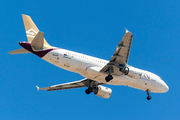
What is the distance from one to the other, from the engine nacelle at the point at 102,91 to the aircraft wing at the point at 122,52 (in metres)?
6.78

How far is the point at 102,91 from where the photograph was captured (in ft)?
116

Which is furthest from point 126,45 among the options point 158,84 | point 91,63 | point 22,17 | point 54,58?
point 22,17

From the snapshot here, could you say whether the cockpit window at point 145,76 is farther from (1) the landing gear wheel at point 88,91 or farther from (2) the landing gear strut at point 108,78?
(1) the landing gear wheel at point 88,91

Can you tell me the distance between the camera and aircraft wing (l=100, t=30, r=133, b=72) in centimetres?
2486

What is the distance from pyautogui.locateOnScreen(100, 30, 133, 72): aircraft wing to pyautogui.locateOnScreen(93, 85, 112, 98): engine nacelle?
267 inches

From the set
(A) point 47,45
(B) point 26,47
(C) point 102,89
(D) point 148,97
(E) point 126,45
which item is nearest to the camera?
(E) point 126,45

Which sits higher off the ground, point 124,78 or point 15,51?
point 124,78

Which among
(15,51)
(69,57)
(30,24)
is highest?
(30,24)

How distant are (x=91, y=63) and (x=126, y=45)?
218 inches

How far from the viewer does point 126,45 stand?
83.4 ft

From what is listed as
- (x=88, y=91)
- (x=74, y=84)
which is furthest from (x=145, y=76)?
(x=74, y=84)

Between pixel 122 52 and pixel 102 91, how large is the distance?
33.6 feet

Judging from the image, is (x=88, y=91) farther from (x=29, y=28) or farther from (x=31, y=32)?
(x=29, y=28)

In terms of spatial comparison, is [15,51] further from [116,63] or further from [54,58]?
[116,63]
